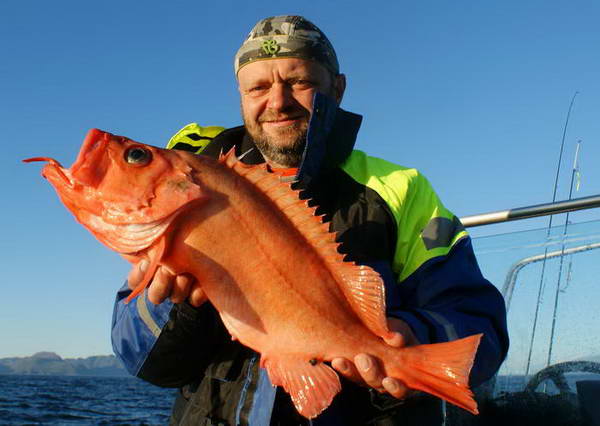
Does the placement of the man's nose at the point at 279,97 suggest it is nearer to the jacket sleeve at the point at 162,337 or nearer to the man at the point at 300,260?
the man at the point at 300,260

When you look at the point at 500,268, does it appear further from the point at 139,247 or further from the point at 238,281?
the point at 139,247

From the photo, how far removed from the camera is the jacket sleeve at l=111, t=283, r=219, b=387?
3117 mm

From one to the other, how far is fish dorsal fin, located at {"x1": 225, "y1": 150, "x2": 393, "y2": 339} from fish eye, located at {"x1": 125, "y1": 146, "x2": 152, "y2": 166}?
1.14 ft

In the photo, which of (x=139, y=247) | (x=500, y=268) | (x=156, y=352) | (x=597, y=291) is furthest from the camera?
(x=500, y=268)

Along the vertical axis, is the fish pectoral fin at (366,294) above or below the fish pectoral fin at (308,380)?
above

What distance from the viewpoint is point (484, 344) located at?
297cm

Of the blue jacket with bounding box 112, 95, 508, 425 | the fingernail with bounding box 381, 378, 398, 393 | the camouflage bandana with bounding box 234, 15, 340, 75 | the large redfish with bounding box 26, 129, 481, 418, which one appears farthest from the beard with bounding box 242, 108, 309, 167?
the fingernail with bounding box 381, 378, 398, 393

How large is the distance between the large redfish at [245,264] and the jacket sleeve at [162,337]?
25.5 inches

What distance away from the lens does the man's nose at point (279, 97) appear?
3891mm

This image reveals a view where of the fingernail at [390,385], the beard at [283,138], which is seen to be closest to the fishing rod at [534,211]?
the beard at [283,138]

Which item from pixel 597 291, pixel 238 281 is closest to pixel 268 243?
pixel 238 281

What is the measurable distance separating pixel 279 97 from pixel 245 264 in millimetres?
1722

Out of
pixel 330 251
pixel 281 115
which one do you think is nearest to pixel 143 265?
pixel 330 251

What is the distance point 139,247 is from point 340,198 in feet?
5.17
